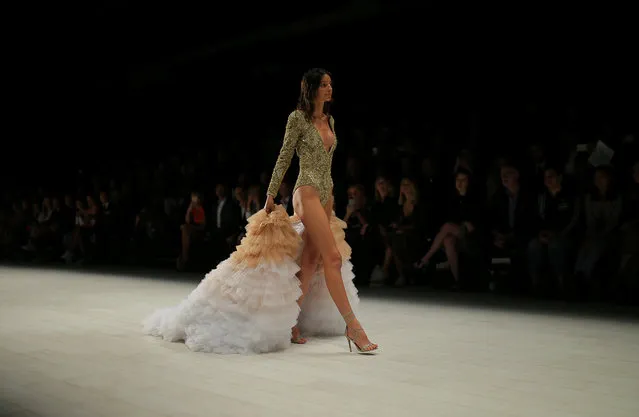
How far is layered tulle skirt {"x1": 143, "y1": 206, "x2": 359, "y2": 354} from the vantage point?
3.46m

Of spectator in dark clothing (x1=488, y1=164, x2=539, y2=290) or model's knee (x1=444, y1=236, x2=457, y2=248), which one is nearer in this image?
spectator in dark clothing (x1=488, y1=164, x2=539, y2=290)

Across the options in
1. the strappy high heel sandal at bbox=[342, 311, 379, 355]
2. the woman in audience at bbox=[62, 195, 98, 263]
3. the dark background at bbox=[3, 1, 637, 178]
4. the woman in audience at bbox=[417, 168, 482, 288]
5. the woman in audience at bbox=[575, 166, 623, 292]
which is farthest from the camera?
the woman in audience at bbox=[62, 195, 98, 263]

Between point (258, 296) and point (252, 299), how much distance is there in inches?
1.3

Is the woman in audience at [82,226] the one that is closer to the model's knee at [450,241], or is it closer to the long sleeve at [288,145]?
the model's knee at [450,241]

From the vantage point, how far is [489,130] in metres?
7.89

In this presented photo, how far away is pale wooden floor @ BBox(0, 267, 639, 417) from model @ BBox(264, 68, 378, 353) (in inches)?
12.9

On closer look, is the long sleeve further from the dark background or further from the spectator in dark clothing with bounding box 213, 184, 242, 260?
the spectator in dark clothing with bounding box 213, 184, 242, 260

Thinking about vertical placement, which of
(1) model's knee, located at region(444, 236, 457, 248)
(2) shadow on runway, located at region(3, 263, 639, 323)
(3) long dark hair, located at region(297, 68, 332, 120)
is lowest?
(2) shadow on runway, located at region(3, 263, 639, 323)

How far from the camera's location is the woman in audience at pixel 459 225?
6196 millimetres

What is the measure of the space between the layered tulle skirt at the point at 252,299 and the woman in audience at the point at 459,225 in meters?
2.77

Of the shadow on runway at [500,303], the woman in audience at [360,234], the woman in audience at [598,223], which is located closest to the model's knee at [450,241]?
the shadow on runway at [500,303]

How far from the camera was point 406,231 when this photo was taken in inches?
259

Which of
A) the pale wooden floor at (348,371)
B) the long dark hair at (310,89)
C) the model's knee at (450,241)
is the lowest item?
the pale wooden floor at (348,371)

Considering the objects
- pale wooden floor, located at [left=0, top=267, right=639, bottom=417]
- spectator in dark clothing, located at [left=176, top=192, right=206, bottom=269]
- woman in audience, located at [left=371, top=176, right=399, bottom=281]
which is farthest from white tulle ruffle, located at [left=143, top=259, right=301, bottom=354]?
spectator in dark clothing, located at [left=176, top=192, right=206, bottom=269]
